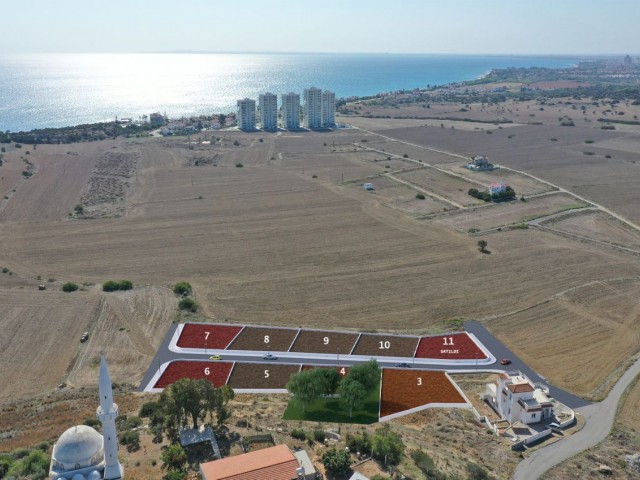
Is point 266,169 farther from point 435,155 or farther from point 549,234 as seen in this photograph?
point 549,234

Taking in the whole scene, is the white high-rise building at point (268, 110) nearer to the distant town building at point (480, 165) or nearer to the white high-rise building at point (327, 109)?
the white high-rise building at point (327, 109)

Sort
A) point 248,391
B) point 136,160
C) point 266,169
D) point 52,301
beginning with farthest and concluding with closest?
1. point 136,160
2. point 266,169
3. point 52,301
4. point 248,391

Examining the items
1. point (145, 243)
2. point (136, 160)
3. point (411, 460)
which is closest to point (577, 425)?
point (411, 460)

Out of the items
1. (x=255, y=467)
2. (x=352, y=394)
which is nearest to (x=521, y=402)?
(x=352, y=394)

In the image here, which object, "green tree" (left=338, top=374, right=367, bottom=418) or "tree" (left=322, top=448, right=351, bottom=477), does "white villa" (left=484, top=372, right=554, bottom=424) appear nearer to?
"green tree" (left=338, top=374, right=367, bottom=418)

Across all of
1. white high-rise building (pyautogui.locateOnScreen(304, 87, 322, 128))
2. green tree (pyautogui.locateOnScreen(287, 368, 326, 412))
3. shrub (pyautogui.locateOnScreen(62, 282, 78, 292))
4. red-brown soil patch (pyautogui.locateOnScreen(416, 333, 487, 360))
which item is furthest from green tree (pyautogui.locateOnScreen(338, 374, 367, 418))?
white high-rise building (pyautogui.locateOnScreen(304, 87, 322, 128))

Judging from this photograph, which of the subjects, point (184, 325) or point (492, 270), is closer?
point (184, 325)
